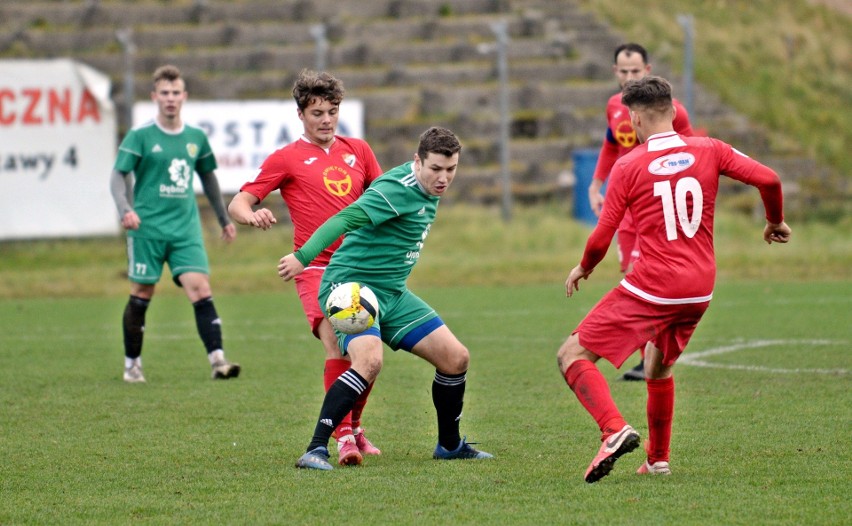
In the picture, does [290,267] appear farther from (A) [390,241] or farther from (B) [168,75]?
(B) [168,75]

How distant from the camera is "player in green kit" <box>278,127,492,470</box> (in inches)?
226

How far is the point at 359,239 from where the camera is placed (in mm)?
6008

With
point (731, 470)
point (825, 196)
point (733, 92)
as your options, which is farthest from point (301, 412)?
point (733, 92)

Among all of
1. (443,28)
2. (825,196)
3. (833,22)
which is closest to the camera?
(825,196)

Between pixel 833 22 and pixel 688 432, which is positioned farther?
pixel 833 22

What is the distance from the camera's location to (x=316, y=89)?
6.38 m

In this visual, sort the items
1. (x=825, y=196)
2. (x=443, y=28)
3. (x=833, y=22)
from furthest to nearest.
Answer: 1. (x=833, y=22)
2. (x=443, y=28)
3. (x=825, y=196)

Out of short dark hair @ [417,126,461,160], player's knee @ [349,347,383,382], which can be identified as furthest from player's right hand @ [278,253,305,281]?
short dark hair @ [417,126,461,160]

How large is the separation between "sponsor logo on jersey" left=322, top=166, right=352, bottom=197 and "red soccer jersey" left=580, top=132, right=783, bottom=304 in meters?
1.63

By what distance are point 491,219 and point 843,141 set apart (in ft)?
32.2

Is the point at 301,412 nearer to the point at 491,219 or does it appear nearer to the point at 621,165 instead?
the point at 621,165

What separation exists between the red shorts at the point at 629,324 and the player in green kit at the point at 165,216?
417cm

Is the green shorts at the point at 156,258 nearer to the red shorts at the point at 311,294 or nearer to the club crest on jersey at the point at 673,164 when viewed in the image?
the red shorts at the point at 311,294

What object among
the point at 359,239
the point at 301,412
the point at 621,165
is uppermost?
the point at 621,165
